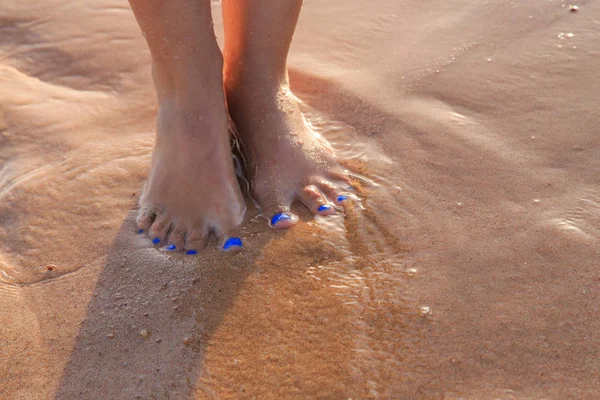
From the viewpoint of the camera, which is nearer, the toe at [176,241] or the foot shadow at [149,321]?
the foot shadow at [149,321]

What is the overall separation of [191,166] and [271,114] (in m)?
0.29

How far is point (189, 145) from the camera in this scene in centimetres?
173

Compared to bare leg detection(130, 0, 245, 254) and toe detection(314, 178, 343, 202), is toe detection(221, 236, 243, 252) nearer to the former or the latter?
bare leg detection(130, 0, 245, 254)

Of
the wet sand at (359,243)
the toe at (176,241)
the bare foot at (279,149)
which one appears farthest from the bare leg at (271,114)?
the toe at (176,241)

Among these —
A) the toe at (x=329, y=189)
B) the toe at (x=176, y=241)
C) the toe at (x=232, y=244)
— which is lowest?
the toe at (x=176, y=241)

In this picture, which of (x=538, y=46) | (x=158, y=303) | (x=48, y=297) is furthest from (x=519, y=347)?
(x=538, y=46)

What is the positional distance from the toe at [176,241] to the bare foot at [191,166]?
0.07 ft

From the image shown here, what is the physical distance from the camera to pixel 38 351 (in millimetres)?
1351

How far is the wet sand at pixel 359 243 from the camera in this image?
128 centimetres

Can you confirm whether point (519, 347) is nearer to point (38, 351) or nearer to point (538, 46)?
point (38, 351)

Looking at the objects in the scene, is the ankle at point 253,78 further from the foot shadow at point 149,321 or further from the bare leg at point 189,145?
the foot shadow at point 149,321

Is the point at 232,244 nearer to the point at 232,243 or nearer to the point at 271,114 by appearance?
the point at 232,243

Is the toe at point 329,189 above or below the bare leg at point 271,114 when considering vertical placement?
below

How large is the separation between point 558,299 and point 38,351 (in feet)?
3.70
